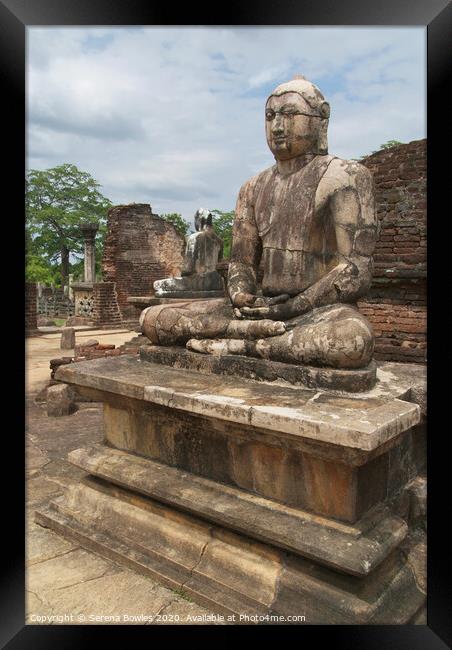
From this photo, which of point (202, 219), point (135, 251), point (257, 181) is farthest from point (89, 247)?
point (257, 181)

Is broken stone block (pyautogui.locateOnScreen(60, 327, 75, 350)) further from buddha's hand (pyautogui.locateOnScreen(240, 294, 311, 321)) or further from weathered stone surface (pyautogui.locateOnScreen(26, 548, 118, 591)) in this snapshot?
buddha's hand (pyautogui.locateOnScreen(240, 294, 311, 321))

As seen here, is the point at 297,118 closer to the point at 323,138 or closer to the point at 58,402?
the point at 323,138

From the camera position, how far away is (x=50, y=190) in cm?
2522

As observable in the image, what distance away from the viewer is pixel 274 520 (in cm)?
196

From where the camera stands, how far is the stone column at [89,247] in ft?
52.9

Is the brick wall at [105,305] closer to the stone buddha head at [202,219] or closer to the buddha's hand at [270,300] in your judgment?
the stone buddha head at [202,219]

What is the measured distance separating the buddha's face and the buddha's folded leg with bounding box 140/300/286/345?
35.7 inches

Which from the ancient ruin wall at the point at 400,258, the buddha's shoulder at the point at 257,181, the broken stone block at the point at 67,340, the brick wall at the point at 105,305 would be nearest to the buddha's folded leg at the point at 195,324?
the buddha's shoulder at the point at 257,181

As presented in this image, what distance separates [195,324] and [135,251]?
13165 mm

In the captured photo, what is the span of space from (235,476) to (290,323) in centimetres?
77

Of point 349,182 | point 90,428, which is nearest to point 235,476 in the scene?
point 349,182

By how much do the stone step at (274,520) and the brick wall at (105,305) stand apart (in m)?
12.2
